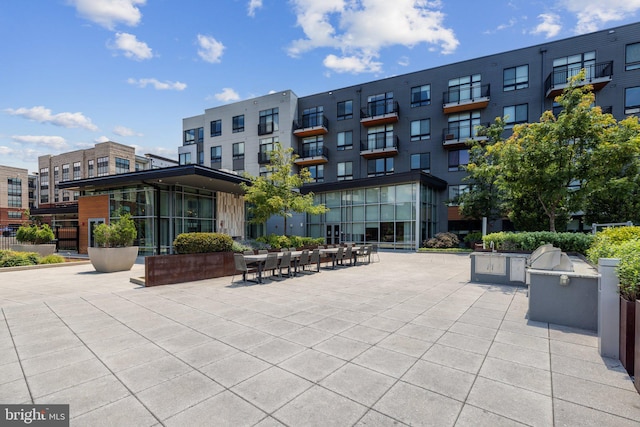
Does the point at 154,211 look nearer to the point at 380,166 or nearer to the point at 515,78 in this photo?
the point at 380,166

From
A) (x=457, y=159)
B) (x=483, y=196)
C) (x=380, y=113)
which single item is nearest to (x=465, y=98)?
(x=457, y=159)

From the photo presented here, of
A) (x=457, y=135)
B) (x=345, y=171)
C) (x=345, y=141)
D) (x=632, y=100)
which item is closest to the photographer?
(x=632, y=100)

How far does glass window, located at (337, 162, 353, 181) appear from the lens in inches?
1248

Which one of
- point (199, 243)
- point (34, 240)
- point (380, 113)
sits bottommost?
point (34, 240)

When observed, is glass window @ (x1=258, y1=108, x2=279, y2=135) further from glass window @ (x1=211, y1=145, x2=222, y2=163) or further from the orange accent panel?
the orange accent panel

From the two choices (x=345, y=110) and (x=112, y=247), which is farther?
(x=345, y=110)

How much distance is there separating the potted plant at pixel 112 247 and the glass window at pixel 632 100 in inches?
1320

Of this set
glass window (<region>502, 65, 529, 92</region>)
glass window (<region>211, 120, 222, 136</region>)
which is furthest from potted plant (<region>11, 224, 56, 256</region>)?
glass window (<region>502, 65, 529, 92</region>)

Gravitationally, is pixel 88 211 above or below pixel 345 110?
below

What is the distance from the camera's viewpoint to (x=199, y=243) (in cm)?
1052

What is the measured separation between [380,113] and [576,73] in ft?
51.0

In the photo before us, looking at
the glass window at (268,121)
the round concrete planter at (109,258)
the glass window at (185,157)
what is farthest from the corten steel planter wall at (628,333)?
the glass window at (185,157)

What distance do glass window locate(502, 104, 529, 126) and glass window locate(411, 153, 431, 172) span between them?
6880 millimetres

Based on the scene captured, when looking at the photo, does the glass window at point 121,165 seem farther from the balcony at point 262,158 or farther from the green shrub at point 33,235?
the green shrub at point 33,235
